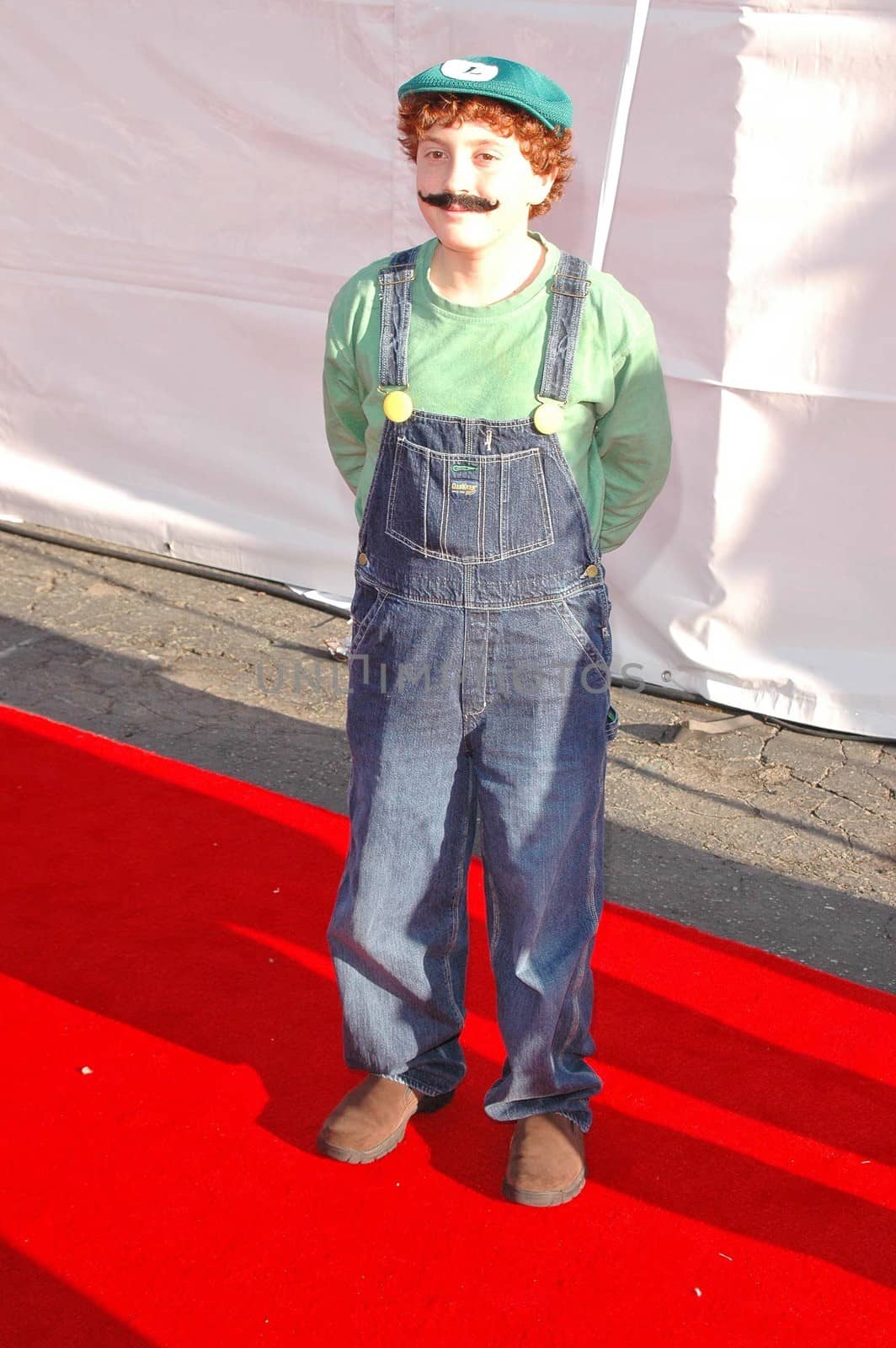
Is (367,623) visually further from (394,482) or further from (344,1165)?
(344,1165)

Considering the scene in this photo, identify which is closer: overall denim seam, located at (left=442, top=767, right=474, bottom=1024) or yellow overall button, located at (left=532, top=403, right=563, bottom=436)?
yellow overall button, located at (left=532, top=403, right=563, bottom=436)

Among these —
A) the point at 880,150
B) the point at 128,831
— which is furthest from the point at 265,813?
the point at 880,150

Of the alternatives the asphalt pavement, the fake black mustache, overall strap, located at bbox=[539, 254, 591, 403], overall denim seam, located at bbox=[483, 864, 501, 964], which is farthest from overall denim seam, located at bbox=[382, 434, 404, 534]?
the asphalt pavement

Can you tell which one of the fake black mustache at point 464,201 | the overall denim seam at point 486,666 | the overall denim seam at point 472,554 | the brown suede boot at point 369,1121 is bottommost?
the brown suede boot at point 369,1121

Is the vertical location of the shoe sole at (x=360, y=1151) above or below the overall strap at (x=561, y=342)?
below

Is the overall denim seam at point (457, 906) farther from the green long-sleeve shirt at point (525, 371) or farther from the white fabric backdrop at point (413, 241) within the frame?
the white fabric backdrop at point (413, 241)

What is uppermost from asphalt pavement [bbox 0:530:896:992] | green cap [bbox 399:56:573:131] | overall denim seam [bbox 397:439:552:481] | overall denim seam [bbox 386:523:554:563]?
green cap [bbox 399:56:573:131]

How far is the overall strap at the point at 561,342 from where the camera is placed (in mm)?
2027

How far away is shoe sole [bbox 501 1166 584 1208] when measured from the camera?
7.50 feet

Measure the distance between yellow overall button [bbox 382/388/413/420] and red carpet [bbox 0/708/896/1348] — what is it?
49.5 inches

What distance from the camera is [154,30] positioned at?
14.9 ft

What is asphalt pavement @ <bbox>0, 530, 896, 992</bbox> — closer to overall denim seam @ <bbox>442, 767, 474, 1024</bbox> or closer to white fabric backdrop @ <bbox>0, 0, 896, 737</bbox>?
white fabric backdrop @ <bbox>0, 0, 896, 737</bbox>

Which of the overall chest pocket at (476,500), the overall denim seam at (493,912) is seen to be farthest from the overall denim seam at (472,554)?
the overall denim seam at (493,912)

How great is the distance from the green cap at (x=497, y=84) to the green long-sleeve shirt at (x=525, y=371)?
0.65ft
